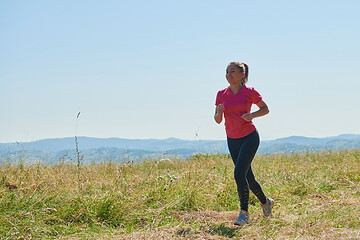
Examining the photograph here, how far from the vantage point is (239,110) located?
509 cm

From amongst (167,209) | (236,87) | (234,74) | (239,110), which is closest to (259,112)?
(239,110)

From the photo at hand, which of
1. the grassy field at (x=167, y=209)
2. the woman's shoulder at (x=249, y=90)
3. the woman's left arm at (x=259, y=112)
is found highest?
the woman's shoulder at (x=249, y=90)

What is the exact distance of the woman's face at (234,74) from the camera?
5.15 m

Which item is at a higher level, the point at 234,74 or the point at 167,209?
the point at 234,74

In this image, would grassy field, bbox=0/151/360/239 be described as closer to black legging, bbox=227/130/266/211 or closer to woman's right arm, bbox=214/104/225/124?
black legging, bbox=227/130/266/211

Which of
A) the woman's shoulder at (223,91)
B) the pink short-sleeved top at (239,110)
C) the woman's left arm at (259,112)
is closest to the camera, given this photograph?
the woman's left arm at (259,112)

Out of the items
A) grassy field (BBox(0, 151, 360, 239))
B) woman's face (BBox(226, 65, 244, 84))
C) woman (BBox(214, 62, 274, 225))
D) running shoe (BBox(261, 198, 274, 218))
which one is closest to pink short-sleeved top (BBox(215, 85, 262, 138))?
woman (BBox(214, 62, 274, 225))

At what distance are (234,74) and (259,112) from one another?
606mm

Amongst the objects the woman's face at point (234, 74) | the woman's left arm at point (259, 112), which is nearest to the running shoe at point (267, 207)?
the woman's left arm at point (259, 112)

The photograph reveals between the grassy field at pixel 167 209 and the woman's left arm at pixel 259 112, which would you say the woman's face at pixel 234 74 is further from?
the grassy field at pixel 167 209

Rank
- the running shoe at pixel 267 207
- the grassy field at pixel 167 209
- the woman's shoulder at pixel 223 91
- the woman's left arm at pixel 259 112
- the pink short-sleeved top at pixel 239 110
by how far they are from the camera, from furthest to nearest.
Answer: the running shoe at pixel 267 207 < the woman's shoulder at pixel 223 91 < the pink short-sleeved top at pixel 239 110 < the woman's left arm at pixel 259 112 < the grassy field at pixel 167 209

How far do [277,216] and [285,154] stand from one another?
9327 mm

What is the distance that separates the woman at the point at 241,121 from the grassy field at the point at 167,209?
1.86 ft

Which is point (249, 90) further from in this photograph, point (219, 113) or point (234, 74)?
point (219, 113)
